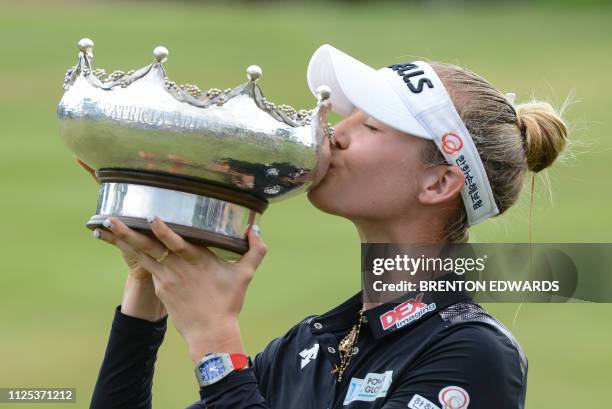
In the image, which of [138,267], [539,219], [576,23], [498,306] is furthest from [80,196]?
[576,23]

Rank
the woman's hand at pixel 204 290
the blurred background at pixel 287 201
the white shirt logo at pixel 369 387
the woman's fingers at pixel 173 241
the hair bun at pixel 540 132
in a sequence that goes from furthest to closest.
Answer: the blurred background at pixel 287 201 < the hair bun at pixel 540 132 < the white shirt logo at pixel 369 387 < the woman's hand at pixel 204 290 < the woman's fingers at pixel 173 241

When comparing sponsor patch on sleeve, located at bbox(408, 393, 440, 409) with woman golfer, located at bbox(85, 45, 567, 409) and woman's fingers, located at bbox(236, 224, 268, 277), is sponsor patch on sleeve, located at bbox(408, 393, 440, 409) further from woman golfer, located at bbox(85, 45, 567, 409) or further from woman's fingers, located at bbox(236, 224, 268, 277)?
woman's fingers, located at bbox(236, 224, 268, 277)

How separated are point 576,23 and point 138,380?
2769 centimetres

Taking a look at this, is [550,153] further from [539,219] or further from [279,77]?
[279,77]

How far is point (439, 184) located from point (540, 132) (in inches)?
12.3

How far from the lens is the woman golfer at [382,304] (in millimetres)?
2779

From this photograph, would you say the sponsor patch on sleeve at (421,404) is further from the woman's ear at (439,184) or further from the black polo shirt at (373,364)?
the woman's ear at (439,184)

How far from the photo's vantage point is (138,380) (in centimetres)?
319

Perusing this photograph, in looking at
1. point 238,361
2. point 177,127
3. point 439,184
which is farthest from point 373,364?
point 177,127

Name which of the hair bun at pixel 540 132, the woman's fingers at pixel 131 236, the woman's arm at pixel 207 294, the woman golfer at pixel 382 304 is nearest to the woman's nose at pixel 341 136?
the woman golfer at pixel 382 304

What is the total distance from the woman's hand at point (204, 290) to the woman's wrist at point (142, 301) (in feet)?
1.27

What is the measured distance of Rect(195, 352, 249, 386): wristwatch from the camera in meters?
2.75

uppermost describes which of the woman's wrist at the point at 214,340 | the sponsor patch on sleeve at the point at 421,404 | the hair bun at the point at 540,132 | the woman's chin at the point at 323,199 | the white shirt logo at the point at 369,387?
the hair bun at the point at 540,132

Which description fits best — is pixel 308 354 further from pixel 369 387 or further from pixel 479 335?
pixel 479 335
